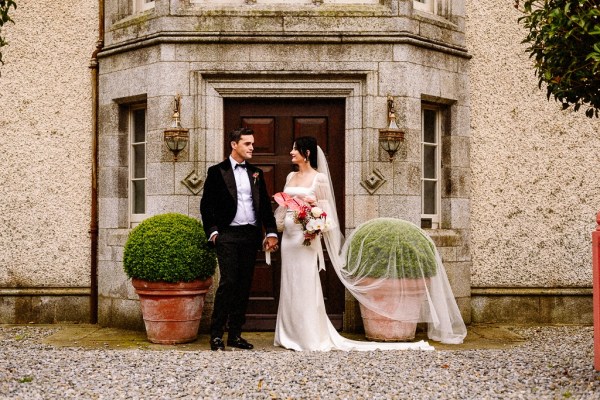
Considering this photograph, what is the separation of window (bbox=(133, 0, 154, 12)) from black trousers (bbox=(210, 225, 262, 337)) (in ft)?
11.0

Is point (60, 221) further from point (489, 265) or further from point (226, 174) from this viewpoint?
point (489, 265)

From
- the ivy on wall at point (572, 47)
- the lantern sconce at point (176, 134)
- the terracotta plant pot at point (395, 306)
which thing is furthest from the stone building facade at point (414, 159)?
the ivy on wall at point (572, 47)

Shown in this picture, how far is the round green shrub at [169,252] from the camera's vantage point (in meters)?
7.79

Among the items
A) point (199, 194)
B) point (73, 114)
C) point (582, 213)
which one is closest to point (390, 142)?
point (199, 194)

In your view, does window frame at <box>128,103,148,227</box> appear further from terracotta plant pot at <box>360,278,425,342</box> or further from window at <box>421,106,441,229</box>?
window at <box>421,106,441,229</box>

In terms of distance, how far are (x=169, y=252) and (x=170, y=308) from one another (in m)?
0.62

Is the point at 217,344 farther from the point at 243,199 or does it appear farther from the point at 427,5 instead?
the point at 427,5

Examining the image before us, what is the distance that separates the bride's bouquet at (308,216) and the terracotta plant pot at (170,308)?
1.23 meters

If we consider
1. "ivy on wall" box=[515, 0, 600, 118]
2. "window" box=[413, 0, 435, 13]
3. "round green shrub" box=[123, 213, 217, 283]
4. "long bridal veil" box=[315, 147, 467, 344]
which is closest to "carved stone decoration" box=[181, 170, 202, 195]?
"round green shrub" box=[123, 213, 217, 283]

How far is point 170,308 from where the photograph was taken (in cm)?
796

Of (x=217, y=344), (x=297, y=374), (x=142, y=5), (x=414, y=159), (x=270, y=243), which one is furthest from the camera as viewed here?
(x=142, y=5)

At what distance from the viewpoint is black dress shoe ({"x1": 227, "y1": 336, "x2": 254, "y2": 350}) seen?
7.72 m

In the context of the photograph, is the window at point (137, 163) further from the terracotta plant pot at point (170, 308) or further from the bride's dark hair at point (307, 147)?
the bride's dark hair at point (307, 147)

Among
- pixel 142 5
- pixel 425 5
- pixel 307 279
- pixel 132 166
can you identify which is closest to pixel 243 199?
pixel 307 279
